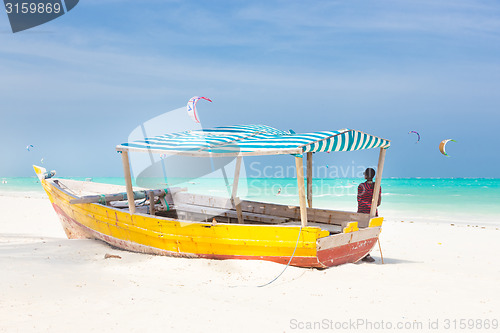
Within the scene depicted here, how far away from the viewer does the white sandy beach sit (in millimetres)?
4375

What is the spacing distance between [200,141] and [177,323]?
358cm

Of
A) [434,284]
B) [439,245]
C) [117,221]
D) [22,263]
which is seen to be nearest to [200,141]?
[117,221]

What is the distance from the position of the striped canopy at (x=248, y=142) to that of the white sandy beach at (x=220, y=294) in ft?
5.99

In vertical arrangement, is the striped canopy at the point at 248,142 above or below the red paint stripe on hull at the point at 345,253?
above

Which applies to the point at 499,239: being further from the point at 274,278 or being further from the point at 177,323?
the point at 177,323

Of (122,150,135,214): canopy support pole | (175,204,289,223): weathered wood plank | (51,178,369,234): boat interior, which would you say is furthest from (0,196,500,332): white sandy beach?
(175,204,289,223): weathered wood plank

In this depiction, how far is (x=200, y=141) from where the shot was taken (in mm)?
7219

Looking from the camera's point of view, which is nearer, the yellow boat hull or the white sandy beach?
the white sandy beach

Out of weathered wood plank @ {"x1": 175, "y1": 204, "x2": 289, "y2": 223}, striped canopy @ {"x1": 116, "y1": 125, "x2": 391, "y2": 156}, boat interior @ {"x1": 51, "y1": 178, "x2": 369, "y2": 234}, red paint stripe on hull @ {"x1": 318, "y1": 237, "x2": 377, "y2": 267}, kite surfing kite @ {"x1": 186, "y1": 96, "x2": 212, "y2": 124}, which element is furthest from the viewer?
kite surfing kite @ {"x1": 186, "y1": 96, "x2": 212, "y2": 124}

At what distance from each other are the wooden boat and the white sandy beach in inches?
8.5

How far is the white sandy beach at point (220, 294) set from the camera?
4.38m

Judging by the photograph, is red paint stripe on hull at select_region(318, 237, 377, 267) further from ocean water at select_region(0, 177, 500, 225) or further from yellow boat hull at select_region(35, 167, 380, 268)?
ocean water at select_region(0, 177, 500, 225)

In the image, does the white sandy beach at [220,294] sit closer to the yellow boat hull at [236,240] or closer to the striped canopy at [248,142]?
the yellow boat hull at [236,240]

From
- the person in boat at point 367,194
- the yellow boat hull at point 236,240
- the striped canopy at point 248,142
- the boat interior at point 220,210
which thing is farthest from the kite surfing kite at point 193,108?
the person in boat at point 367,194
